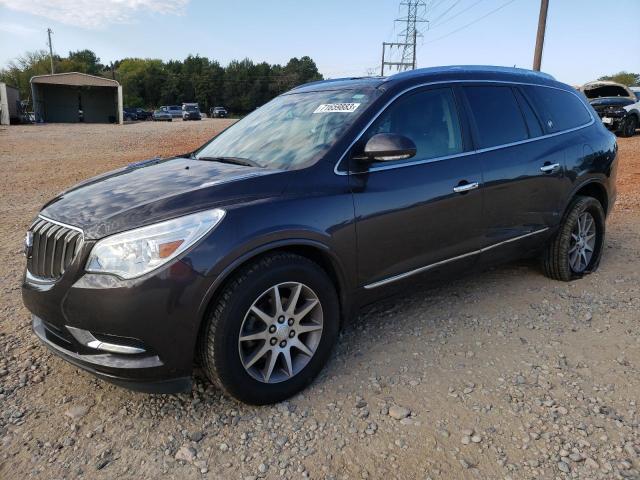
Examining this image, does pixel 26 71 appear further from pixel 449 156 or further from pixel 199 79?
pixel 449 156

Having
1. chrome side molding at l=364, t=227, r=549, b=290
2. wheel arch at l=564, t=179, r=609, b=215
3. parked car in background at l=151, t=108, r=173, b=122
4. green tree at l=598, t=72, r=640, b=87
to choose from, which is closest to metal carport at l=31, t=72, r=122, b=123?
parked car in background at l=151, t=108, r=173, b=122

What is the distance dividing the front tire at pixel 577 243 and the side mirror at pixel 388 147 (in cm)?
222

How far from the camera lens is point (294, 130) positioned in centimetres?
348

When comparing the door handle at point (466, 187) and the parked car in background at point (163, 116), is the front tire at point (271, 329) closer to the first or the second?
the door handle at point (466, 187)

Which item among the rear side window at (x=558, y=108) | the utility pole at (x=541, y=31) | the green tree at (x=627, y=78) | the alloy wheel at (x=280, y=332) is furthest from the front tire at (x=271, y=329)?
the green tree at (x=627, y=78)

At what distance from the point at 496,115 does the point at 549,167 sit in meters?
0.67

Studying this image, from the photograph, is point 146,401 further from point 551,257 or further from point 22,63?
point 22,63

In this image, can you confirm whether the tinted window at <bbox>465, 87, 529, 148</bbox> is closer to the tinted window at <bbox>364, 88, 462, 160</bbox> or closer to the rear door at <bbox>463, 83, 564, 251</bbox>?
the rear door at <bbox>463, 83, 564, 251</bbox>

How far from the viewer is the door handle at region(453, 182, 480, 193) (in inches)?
138

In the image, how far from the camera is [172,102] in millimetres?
94188

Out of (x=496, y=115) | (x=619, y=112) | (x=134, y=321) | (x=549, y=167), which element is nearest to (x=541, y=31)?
(x=619, y=112)

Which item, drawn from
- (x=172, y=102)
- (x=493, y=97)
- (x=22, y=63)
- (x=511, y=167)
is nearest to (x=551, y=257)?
(x=511, y=167)

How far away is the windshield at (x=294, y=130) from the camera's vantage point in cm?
317

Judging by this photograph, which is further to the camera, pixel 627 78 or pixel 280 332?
pixel 627 78
